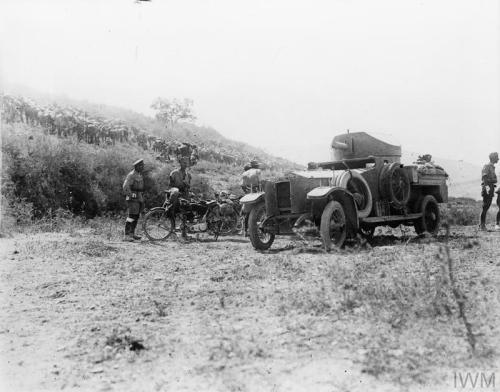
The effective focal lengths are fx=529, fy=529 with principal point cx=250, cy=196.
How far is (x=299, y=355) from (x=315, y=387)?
0.51 meters

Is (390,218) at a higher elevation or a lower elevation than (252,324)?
higher

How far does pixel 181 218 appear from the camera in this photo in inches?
462

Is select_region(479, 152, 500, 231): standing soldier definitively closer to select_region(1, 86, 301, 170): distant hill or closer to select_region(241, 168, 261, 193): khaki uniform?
select_region(241, 168, 261, 193): khaki uniform

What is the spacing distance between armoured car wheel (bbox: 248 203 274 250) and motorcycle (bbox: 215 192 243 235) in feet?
7.98

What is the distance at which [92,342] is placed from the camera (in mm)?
4555

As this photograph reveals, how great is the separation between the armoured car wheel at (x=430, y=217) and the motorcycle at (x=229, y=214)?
4.08m

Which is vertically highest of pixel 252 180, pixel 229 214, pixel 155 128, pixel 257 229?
pixel 155 128

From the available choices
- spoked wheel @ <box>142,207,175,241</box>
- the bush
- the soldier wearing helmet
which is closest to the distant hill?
the bush

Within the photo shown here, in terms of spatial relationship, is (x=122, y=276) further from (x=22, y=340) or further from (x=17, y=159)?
(x=17, y=159)

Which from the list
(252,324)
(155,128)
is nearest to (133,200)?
(252,324)

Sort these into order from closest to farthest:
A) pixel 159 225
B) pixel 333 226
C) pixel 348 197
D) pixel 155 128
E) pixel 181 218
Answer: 1. pixel 333 226
2. pixel 348 197
3. pixel 159 225
4. pixel 181 218
5. pixel 155 128

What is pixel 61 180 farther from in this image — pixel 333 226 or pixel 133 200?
pixel 333 226

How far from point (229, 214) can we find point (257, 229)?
9.31 feet

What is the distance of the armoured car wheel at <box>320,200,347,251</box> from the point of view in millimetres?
8508
